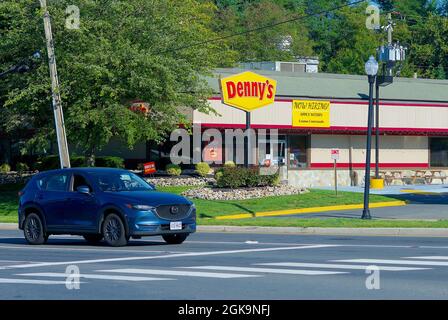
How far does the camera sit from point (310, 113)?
50.5m

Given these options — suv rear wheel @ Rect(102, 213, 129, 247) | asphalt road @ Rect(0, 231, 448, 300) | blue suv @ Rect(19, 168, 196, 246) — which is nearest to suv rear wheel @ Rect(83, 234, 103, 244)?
blue suv @ Rect(19, 168, 196, 246)

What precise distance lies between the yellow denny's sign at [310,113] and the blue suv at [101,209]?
92.1 feet

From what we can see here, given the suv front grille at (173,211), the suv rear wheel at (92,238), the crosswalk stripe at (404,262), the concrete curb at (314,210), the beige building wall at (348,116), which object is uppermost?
the beige building wall at (348,116)

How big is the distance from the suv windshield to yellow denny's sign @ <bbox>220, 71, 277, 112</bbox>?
75.7 ft

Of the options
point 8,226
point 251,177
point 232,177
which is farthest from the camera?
point 251,177

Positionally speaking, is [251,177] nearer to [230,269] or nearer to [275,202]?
[275,202]

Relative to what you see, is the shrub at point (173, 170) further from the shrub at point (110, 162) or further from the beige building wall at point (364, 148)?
the beige building wall at point (364, 148)

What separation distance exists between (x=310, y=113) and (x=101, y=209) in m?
30.2

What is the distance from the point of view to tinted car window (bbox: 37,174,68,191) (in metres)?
22.6

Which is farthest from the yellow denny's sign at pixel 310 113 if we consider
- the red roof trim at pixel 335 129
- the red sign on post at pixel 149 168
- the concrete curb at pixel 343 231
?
the concrete curb at pixel 343 231

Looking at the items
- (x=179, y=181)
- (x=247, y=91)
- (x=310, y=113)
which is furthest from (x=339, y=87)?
(x=179, y=181)

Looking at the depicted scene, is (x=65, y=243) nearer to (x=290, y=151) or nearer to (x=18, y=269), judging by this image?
(x=18, y=269)

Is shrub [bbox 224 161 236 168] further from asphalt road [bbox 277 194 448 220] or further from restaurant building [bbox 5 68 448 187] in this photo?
asphalt road [bbox 277 194 448 220]

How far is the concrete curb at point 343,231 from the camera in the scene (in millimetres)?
25797
